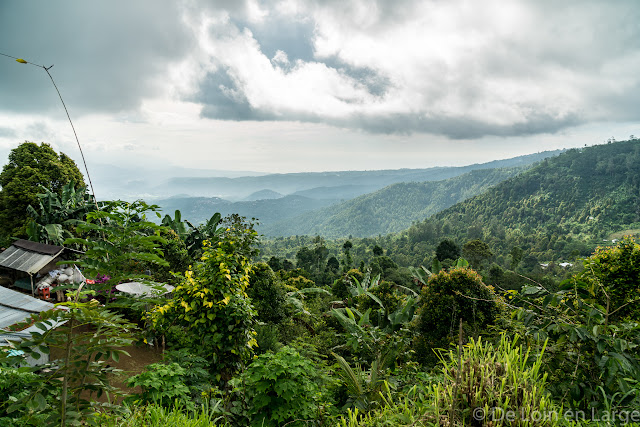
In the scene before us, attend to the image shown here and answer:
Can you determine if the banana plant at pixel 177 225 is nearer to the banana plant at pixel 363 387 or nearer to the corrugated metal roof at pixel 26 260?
the corrugated metal roof at pixel 26 260

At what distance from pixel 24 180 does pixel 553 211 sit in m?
108

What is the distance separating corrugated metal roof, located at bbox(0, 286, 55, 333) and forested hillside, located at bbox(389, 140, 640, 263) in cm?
5838

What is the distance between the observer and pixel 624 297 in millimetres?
3682

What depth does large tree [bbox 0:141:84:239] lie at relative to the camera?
56.8ft

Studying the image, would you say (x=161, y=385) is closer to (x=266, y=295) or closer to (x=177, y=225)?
(x=266, y=295)

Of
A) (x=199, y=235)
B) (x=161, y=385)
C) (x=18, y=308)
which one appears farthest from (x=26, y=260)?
(x=161, y=385)

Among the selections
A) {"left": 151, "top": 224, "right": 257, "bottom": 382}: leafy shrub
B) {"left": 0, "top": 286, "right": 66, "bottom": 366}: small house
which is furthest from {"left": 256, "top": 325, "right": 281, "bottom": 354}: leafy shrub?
{"left": 0, "top": 286, "right": 66, "bottom": 366}: small house

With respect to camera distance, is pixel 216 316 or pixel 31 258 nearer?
pixel 216 316

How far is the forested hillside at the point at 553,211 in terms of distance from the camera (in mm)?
68000

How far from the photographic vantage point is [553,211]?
89.0 meters

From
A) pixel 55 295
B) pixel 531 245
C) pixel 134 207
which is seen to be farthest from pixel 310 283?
pixel 531 245

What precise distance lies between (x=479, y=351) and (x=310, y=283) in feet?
53.1

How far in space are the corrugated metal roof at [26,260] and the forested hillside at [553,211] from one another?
56.4 meters

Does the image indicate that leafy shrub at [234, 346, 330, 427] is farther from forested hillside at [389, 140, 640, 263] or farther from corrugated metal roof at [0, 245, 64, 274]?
forested hillside at [389, 140, 640, 263]
